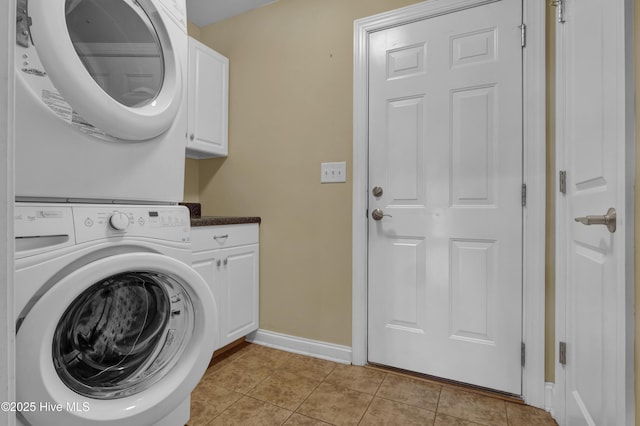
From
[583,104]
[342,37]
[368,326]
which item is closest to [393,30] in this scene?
[342,37]

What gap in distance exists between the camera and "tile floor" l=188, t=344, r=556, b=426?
1.32 m

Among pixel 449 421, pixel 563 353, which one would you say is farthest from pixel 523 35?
pixel 449 421

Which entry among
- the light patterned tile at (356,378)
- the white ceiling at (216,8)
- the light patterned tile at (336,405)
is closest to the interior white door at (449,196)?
the light patterned tile at (356,378)

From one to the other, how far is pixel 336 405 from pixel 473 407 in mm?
613

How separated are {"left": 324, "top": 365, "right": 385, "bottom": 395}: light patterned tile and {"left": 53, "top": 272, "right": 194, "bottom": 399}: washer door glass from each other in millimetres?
911

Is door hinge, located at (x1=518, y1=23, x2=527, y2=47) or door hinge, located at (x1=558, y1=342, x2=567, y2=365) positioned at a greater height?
door hinge, located at (x1=518, y1=23, x2=527, y2=47)

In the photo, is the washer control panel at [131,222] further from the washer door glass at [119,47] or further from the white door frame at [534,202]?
the white door frame at [534,202]

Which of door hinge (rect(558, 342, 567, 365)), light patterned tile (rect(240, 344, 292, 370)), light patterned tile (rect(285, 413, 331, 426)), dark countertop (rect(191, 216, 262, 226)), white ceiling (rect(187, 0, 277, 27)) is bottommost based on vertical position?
light patterned tile (rect(240, 344, 292, 370))

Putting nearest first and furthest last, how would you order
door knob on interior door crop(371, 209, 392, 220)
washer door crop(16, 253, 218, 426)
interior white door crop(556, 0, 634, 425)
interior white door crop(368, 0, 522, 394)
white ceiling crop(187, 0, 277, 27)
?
washer door crop(16, 253, 218, 426), interior white door crop(556, 0, 634, 425), interior white door crop(368, 0, 522, 394), door knob on interior door crop(371, 209, 392, 220), white ceiling crop(187, 0, 277, 27)

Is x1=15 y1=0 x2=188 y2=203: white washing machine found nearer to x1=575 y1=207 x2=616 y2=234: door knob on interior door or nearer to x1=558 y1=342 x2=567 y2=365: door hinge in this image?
x1=575 y1=207 x2=616 y2=234: door knob on interior door

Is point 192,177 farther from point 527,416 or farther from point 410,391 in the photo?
point 527,416

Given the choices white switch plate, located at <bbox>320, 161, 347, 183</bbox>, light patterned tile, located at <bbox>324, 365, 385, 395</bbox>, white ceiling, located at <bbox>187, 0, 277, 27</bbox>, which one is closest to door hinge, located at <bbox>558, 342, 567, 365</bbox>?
light patterned tile, located at <bbox>324, 365, 385, 395</bbox>

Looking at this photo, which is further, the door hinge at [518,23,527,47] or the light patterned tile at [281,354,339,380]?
the light patterned tile at [281,354,339,380]

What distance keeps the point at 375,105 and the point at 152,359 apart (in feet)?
5.17
